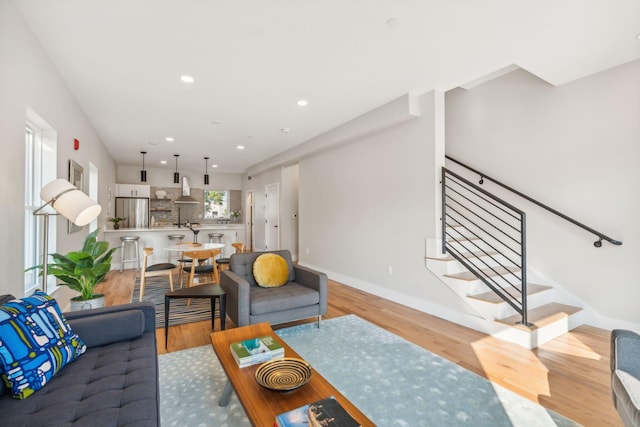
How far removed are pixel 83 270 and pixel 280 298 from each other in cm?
170

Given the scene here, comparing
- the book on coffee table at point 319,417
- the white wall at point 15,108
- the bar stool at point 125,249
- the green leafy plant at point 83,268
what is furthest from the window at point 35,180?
the bar stool at point 125,249

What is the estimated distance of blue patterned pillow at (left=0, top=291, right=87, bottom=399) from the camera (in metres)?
1.34

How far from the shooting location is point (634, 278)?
10.0 feet

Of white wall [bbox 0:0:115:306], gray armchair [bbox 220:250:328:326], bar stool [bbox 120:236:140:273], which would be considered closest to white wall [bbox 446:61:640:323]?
gray armchair [bbox 220:250:328:326]

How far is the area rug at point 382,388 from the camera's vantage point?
1835 mm

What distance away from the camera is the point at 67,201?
2.19 meters

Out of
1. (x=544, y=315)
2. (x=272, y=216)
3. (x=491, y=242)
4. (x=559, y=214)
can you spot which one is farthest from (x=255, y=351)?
(x=272, y=216)

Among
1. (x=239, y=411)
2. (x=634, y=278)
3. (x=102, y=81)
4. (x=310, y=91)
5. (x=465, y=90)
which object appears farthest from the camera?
(x=465, y=90)

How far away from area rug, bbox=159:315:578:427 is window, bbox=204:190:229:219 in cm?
842

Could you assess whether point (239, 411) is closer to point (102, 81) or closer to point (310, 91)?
point (310, 91)

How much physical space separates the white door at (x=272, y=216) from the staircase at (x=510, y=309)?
5226mm

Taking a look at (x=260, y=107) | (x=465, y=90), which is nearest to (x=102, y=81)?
(x=260, y=107)

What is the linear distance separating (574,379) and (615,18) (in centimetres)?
280

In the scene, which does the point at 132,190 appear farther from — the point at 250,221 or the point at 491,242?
the point at 491,242
